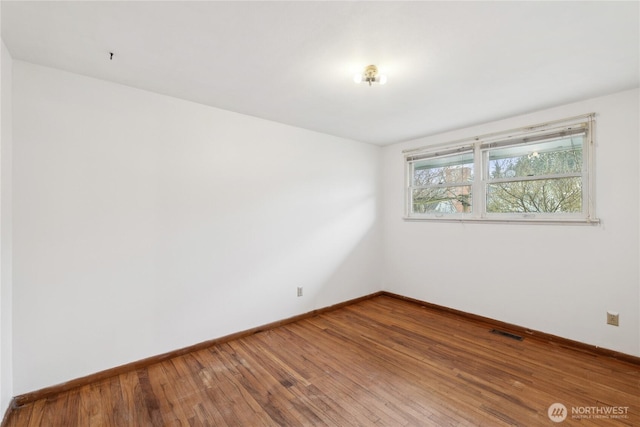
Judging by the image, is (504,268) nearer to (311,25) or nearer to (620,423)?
(620,423)

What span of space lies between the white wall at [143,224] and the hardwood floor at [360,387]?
0.34 m

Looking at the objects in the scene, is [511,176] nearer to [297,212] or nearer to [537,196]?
[537,196]

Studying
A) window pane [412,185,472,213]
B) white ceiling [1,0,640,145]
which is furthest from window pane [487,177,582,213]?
white ceiling [1,0,640,145]

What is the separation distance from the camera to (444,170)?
3.84 meters

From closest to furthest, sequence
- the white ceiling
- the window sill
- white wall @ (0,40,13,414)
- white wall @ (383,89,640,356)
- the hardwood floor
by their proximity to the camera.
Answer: the white ceiling → white wall @ (0,40,13,414) → the hardwood floor → white wall @ (383,89,640,356) → the window sill

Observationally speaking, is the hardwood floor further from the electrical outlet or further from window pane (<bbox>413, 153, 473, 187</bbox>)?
window pane (<bbox>413, 153, 473, 187</bbox>)

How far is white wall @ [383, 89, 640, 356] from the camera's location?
2.46 meters

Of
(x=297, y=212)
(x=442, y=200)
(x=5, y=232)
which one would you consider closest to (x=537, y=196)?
(x=442, y=200)

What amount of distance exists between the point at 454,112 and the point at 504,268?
1.86 meters

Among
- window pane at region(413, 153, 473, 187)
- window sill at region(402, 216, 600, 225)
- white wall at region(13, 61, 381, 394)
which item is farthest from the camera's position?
window pane at region(413, 153, 473, 187)

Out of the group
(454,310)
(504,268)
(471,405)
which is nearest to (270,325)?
(471,405)

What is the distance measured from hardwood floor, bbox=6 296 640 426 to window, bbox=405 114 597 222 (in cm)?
141

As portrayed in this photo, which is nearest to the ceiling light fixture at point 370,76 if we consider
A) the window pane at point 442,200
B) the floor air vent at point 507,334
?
the window pane at point 442,200

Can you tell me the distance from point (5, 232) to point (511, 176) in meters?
4.47
